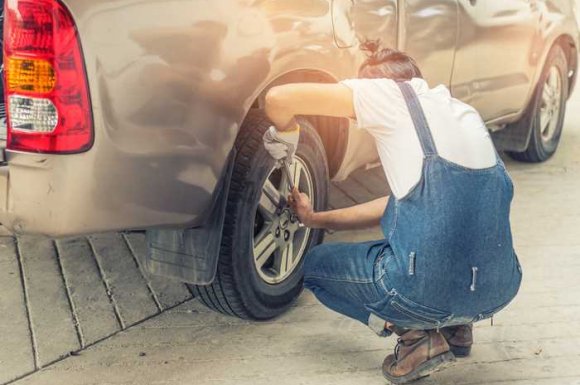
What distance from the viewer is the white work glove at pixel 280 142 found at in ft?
10.5

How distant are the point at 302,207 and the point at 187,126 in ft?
2.22

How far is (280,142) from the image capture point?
3234 millimetres

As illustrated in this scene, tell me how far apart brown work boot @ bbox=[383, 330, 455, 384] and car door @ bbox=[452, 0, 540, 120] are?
1681 mm

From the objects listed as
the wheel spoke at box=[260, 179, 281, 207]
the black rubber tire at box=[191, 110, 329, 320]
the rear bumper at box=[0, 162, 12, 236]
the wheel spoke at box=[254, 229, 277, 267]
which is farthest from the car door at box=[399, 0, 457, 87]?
the rear bumper at box=[0, 162, 12, 236]

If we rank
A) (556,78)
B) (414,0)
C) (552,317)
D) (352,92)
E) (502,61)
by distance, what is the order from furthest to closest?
(556,78) < (502,61) < (414,0) < (552,317) < (352,92)

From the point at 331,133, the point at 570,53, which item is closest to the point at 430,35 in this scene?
the point at 331,133

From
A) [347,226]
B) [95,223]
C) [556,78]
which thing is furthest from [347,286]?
[556,78]

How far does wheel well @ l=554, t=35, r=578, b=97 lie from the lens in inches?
229

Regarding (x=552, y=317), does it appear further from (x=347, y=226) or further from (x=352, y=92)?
(x=352, y=92)

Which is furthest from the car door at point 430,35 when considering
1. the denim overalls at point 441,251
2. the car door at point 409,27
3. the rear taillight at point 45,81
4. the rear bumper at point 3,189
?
the rear bumper at point 3,189

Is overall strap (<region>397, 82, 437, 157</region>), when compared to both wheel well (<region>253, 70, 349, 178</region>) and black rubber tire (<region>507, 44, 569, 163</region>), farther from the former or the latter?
black rubber tire (<region>507, 44, 569, 163</region>)

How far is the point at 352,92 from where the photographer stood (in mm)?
2924

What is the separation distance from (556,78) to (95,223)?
3924 mm

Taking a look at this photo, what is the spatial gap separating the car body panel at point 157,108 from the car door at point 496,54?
1329mm
